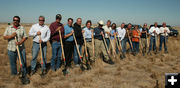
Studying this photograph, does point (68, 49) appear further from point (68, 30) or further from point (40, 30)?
point (40, 30)

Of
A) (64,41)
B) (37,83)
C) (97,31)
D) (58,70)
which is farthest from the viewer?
(97,31)

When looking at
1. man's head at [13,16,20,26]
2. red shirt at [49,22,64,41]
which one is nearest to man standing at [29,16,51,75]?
red shirt at [49,22,64,41]

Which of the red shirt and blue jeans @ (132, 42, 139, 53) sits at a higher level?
the red shirt

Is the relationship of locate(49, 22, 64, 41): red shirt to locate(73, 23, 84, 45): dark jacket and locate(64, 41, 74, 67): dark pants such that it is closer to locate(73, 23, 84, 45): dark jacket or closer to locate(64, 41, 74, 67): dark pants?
locate(64, 41, 74, 67): dark pants

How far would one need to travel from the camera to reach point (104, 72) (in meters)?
6.08

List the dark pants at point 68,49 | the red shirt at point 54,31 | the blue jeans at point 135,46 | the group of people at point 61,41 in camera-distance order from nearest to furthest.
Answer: the group of people at point 61,41 < the red shirt at point 54,31 < the dark pants at point 68,49 < the blue jeans at point 135,46

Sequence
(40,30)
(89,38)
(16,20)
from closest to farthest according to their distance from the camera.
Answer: (16,20), (40,30), (89,38)

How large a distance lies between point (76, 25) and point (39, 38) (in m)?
1.95

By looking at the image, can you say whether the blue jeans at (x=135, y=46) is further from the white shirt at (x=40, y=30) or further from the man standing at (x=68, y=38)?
the white shirt at (x=40, y=30)

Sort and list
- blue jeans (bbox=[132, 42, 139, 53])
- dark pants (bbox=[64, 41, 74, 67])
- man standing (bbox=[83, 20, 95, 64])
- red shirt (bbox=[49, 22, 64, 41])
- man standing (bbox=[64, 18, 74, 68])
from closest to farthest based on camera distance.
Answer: red shirt (bbox=[49, 22, 64, 41]) < man standing (bbox=[64, 18, 74, 68]) < dark pants (bbox=[64, 41, 74, 67]) < man standing (bbox=[83, 20, 95, 64]) < blue jeans (bbox=[132, 42, 139, 53])

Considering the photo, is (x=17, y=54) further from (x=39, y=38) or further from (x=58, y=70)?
(x=58, y=70)

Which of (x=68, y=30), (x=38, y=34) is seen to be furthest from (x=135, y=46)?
(x=38, y=34)

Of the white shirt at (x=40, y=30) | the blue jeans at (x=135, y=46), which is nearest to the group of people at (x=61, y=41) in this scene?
the white shirt at (x=40, y=30)

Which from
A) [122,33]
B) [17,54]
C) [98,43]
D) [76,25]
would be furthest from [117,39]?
[17,54]
